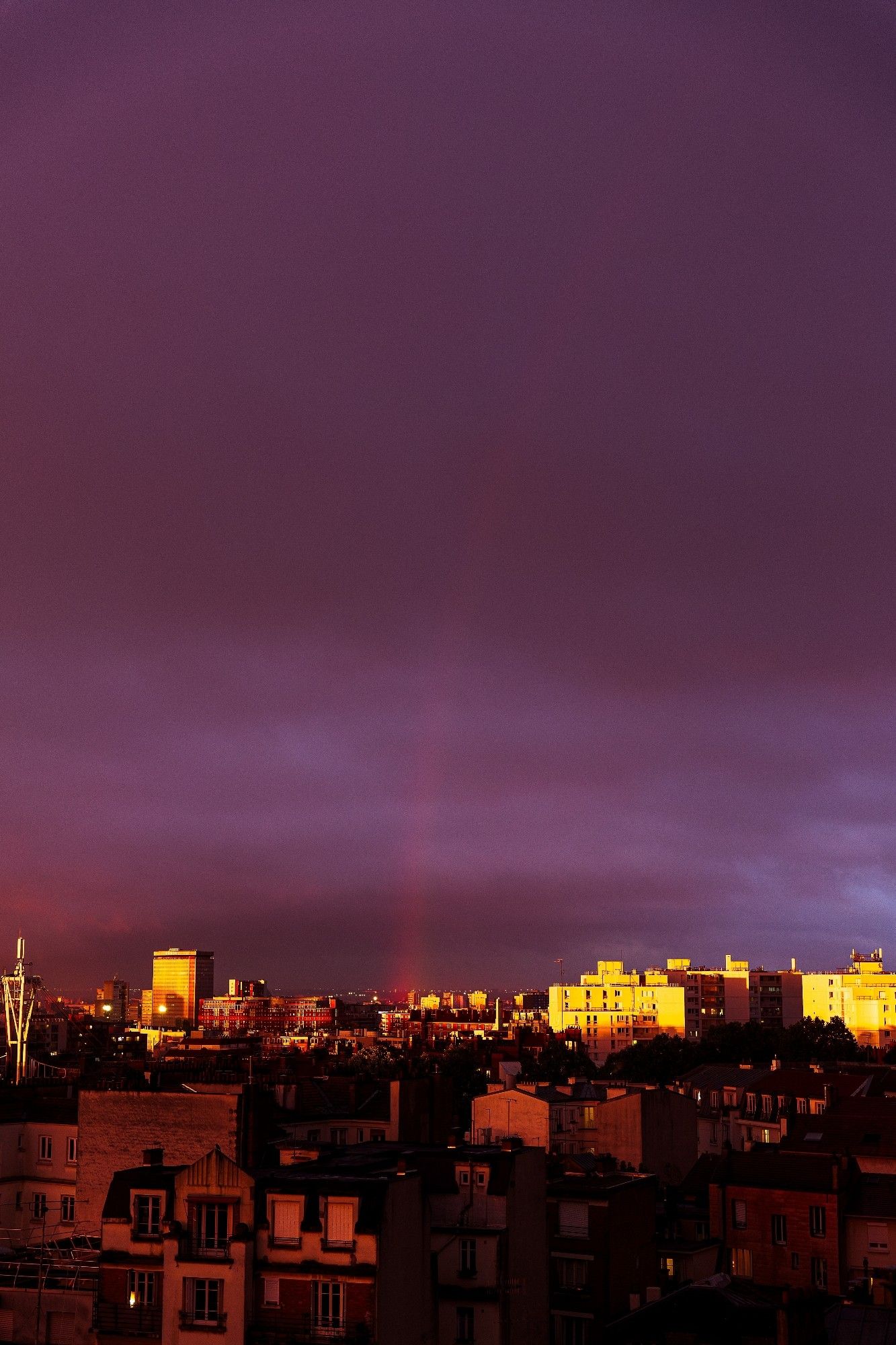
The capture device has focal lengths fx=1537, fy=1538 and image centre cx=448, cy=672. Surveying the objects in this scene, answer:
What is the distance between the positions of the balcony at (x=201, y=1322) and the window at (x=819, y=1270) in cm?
2780

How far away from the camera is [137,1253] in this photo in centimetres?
3731

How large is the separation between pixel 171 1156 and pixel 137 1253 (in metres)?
8.63

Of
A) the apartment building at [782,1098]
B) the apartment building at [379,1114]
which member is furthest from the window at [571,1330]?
the apartment building at [782,1098]

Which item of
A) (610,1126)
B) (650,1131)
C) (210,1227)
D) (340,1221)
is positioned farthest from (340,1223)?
(650,1131)

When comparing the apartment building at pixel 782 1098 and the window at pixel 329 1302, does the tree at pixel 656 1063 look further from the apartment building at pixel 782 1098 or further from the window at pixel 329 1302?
the window at pixel 329 1302

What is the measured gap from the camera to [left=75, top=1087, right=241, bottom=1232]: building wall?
45594mm

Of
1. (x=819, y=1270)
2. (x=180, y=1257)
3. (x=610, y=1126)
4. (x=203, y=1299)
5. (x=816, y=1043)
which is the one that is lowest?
(x=819, y=1270)

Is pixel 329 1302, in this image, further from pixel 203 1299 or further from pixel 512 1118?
pixel 512 1118

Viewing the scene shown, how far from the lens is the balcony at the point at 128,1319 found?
3650cm

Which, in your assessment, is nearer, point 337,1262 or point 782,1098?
point 337,1262

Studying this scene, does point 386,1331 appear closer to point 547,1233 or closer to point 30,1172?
point 547,1233

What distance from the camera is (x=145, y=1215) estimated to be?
37.5 metres

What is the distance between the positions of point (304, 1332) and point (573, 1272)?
1594cm

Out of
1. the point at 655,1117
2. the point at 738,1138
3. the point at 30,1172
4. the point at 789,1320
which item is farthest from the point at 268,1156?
the point at 738,1138
